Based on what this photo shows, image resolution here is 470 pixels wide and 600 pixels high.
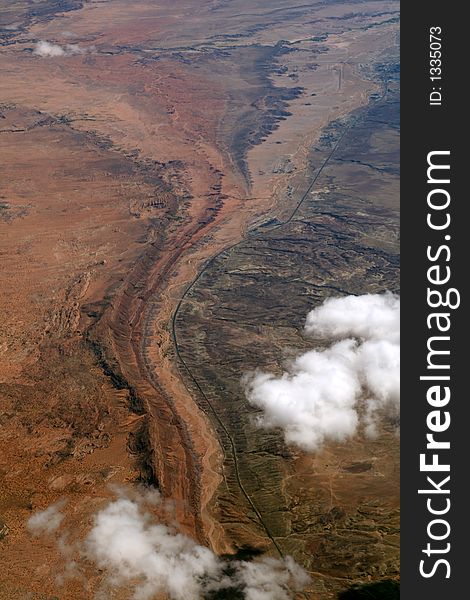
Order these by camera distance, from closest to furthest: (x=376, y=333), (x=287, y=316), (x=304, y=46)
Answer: (x=376, y=333)
(x=287, y=316)
(x=304, y=46)

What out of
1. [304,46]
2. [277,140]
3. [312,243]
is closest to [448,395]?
[312,243]

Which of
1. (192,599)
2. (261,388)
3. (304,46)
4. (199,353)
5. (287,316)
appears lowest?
(192,599)

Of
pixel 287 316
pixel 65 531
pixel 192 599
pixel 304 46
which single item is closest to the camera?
pixel 192 599

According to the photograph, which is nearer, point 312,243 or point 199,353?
point 199,353

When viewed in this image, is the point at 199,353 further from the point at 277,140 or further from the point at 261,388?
the point at 277,140

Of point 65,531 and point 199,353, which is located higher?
point 199,353

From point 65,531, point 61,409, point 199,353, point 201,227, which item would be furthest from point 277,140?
point 65,531
